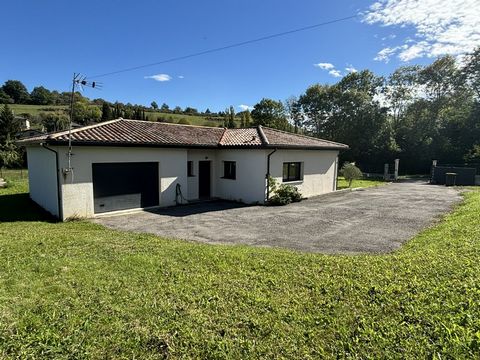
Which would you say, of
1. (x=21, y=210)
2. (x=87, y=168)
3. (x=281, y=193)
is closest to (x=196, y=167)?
(x=281, y=193)

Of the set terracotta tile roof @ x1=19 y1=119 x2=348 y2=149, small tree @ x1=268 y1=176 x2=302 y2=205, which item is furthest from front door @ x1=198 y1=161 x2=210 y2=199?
small tree @ x1=268 y1=176 x2=302 y2=205

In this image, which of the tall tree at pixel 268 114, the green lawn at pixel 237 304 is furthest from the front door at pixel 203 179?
the tall tree at pixel 268 114

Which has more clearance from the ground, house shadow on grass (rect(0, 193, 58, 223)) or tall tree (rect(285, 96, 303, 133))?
tall tree (rect(285, 96, 303, 133))

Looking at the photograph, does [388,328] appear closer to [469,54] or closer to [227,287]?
[227,287]

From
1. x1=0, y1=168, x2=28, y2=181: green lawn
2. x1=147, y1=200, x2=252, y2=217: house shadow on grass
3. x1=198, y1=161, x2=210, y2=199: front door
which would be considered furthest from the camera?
x1=0, y1=168, x2=28, y2=181: green lawn

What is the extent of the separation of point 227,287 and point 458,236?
6449 millimetres

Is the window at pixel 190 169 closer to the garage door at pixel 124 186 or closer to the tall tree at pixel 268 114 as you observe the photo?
the garage door at pixel 124 186

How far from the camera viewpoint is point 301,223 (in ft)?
36.2

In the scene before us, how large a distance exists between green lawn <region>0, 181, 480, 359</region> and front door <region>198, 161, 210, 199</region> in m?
9.97

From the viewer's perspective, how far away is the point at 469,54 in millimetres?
38688

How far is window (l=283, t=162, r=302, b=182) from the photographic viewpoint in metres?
17.0

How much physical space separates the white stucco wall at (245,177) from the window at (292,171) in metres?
2.11

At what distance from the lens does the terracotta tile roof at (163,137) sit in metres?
11.7

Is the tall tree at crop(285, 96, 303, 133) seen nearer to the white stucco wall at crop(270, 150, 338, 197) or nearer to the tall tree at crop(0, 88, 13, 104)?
the white stucco wall at crop(270, 150, 338, 197)
